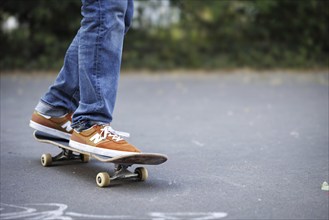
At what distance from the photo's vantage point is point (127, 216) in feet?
9.37

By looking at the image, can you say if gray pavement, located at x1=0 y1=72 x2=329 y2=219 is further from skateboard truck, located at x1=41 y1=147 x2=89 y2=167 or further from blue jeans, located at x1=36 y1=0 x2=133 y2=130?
blue jeans, located at x1=36 y1=0 x2=133 y2=130

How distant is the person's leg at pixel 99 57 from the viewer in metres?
3.63

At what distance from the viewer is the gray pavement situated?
3.02m

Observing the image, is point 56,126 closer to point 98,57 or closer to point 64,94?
point 64,94

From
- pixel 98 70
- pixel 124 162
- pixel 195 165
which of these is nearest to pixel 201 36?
pixel 195 165

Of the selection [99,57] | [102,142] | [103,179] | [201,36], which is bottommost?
[103,179]

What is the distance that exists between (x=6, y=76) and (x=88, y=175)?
25.7 ft

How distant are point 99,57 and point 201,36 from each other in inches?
372

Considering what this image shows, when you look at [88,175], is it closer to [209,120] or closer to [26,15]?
[209,120]

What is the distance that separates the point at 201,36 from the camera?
12969 mm

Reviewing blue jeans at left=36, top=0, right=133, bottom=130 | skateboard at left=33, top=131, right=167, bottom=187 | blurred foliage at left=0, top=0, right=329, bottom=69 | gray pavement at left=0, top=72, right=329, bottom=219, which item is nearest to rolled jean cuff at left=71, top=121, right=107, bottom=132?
blue jeans at left=36, top=0, right=133, bottom=130

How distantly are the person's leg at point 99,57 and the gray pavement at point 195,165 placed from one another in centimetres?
41

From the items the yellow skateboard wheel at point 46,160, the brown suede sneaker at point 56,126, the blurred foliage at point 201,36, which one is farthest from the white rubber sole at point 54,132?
the blurred foliage at point 201,36

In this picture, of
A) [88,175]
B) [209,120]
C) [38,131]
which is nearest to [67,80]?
[38,131]
